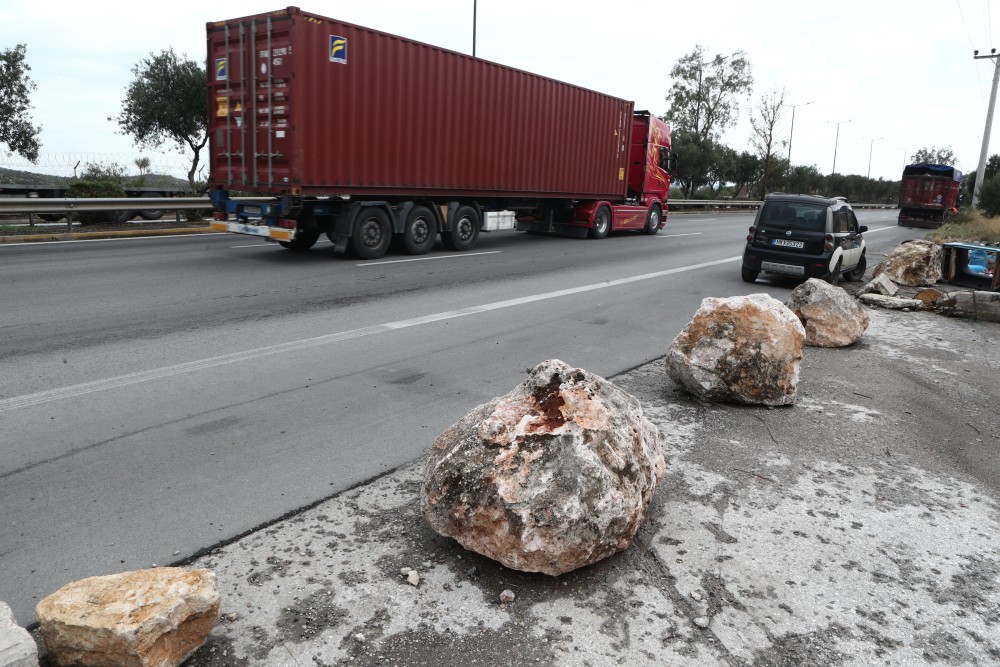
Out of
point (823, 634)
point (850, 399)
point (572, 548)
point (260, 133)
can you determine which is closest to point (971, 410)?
point (850, 399)

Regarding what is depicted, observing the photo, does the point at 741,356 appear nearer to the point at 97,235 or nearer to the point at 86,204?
the point at 97,235

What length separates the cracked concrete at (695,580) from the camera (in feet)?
8.95

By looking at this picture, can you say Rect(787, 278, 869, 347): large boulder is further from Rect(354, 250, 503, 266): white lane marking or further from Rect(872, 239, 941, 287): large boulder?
Rect(354, 250, 503, 266): white lane marking

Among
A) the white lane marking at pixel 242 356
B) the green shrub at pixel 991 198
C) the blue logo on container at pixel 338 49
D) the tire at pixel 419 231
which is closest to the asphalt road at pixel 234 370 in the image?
the white lane marking at pixel 242 356

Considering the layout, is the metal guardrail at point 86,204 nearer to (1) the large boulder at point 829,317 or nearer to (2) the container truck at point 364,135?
(2) the container truck at point 364,135

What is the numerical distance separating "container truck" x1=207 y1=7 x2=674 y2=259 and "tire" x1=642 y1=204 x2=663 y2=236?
20.5 feet

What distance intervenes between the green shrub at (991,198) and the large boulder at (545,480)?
116 ft

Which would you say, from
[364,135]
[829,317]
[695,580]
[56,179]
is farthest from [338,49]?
[56,179]

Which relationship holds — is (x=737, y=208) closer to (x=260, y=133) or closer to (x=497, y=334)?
(x=260, y=133)

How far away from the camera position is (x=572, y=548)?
3.09 meters

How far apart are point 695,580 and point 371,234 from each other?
11.4 metres

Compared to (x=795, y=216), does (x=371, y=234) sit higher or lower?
lower

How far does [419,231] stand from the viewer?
1479cm

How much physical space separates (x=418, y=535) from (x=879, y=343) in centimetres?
687
